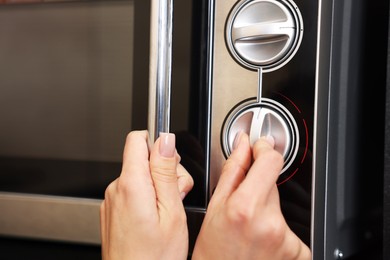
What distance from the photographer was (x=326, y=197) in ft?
1.28

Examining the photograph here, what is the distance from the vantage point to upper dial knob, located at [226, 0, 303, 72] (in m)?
0.38

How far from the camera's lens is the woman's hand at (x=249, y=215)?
341 mm

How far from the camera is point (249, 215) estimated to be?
1.10ft

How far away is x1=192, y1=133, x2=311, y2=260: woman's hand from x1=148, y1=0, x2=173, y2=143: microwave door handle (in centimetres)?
7

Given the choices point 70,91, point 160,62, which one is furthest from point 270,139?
point 70,91

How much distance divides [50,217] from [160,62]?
0.93ft

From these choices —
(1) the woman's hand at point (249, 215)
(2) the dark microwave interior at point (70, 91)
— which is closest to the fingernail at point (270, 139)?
(1) the woman's hand at point (249, 215)

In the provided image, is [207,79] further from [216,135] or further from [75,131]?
[75,131]

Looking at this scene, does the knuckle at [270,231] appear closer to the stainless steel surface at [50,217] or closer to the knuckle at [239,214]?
the knuckle at [239,214]

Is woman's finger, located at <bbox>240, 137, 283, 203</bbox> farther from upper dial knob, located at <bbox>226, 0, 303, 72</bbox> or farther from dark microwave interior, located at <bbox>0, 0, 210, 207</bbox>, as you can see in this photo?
dark microwave interior, located at <bbox>0, 0, 210, 207</bbox>

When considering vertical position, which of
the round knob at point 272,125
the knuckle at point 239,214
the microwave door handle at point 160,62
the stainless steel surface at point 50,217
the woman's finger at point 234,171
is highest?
the microwave door handle at point 160,62

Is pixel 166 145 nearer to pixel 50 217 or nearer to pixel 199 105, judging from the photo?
pixel 199 105

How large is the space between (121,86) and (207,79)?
0.14 metres

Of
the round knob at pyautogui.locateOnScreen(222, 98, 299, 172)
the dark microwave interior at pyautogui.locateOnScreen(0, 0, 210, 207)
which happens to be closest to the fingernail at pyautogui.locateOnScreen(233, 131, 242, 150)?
the round knob at pyautogui.locateOnScreen(222, 98, 299, 172)
